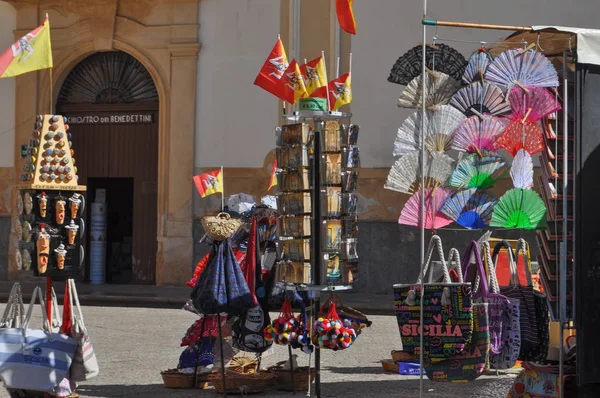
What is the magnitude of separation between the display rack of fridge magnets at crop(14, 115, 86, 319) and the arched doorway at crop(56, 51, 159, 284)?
11.8m

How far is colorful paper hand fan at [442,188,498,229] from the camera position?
757cm

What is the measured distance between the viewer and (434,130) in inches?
306

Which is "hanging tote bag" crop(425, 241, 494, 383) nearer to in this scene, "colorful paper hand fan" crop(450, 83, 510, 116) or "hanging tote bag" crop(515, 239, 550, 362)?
"hanging tote bag" crop(515, 239, 550, 362)

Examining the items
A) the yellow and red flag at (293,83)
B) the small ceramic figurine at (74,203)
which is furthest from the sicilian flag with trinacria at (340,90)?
the small ceramic figurine at (74,203)

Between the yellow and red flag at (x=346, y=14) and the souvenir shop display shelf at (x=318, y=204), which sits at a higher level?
the yellow and red flag at (x=346, y=14)

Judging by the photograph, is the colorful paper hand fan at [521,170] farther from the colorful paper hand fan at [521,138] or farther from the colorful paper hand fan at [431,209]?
the colorful paper hand fan at [431,209]

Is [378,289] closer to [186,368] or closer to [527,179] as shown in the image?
[186,368]

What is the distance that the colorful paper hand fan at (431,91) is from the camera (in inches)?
308

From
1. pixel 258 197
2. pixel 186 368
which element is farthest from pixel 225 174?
pixel 186 368

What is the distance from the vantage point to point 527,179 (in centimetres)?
Result: 755

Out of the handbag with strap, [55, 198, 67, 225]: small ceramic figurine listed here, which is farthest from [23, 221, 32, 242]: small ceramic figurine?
the handbag with strap

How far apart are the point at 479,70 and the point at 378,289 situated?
10.7 meters

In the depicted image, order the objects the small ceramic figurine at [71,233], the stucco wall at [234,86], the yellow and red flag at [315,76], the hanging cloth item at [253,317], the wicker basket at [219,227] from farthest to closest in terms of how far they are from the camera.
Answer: the stucco wall at [234,86] < the yellow and red flag at [315,76] < the hanging cloth item at [253,317] < the wicker basket at [219,227] < the small ceramic figurine at [71,233]

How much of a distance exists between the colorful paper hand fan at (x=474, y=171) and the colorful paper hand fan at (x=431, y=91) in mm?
473
